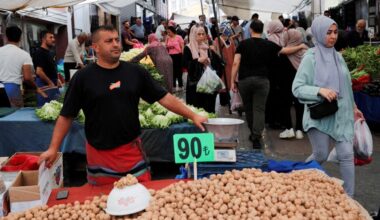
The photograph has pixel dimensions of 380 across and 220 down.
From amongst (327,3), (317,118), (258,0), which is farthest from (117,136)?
(327,3)

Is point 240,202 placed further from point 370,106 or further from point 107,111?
point 370,106

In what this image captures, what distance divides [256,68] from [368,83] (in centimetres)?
287

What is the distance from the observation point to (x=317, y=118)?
4379 mm

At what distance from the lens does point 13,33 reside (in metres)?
7.05

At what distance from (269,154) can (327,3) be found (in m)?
17.7

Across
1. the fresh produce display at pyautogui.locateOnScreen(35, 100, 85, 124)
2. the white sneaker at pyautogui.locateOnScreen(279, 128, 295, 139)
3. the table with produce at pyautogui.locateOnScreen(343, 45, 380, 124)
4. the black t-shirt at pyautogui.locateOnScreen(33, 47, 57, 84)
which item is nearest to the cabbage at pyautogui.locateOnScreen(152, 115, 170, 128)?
the fresh produce display at pyautogui.locateOnScreen(35, 100, 85, 124)

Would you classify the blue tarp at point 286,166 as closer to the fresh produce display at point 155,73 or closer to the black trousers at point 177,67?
the fresh produce display at point 155,73

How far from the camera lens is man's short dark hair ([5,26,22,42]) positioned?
23.0 feet

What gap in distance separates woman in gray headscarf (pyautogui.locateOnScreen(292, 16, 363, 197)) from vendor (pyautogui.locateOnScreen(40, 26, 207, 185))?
53.6 inches

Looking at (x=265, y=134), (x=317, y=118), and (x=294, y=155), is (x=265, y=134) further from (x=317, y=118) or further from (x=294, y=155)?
(x=317, y=118)

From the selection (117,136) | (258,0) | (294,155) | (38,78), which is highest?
(258,0)

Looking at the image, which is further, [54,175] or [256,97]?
[256,97]

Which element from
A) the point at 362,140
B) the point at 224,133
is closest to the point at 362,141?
the point at 362,140

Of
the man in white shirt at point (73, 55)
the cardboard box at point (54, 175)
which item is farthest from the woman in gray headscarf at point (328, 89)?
the man in white shirt at point (73, 55)
